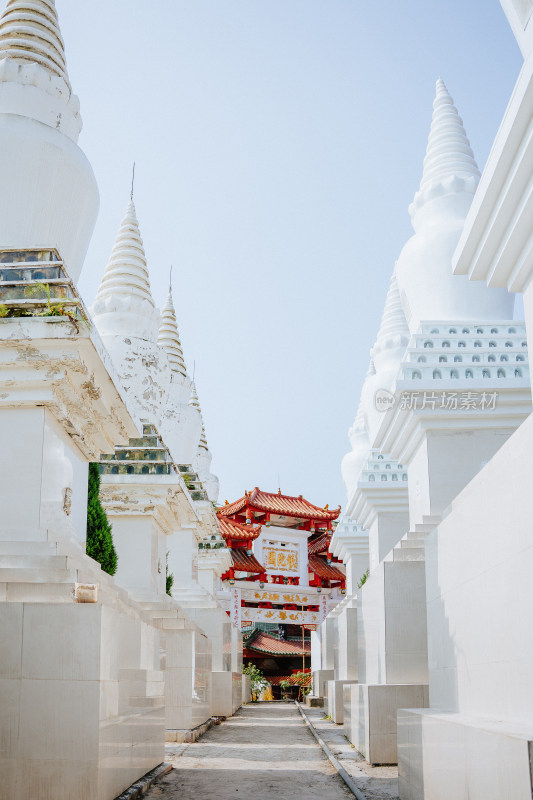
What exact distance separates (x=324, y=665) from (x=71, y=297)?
20.4 meters

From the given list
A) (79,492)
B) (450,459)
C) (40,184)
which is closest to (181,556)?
(450,459)

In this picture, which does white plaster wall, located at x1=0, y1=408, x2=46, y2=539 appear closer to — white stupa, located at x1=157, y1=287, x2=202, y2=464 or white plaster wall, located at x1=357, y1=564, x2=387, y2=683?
white plaster wall, located at x1=357, y1=564, x2=387, y2=683

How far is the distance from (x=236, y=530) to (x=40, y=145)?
32.6m

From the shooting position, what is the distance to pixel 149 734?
28.0ft

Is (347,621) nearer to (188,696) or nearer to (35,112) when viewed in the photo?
A: (188,696)

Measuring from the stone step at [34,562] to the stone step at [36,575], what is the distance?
55mm

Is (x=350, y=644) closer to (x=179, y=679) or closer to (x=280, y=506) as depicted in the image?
(x=179, y=679)

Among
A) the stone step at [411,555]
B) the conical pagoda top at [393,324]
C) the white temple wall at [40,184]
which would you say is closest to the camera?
the white temple wall at [40,184]

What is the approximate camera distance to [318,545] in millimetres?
45406

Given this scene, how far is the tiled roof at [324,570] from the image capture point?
4209 centimetres

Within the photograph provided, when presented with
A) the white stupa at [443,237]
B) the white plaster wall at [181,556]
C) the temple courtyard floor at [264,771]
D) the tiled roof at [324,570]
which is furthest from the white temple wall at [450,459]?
the tiled roof at [324,570]

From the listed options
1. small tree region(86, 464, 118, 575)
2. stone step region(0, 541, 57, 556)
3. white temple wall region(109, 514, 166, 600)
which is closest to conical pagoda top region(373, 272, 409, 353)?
white temple wall region(109, 514, 166, 600)

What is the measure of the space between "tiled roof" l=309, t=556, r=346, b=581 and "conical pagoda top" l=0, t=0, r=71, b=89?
115 feet

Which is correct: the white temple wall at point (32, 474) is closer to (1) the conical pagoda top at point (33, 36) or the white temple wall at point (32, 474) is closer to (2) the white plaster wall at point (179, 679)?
(1) the conical pagoda top at point (33, 36)
